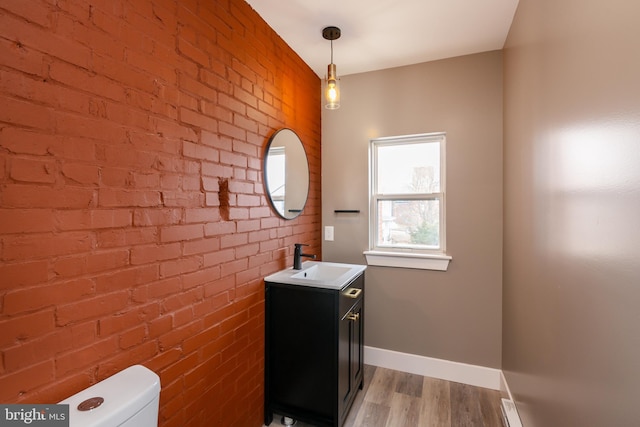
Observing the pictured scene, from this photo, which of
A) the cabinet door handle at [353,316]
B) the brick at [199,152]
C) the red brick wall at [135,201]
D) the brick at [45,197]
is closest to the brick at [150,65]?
the red brick wall at [135,201]

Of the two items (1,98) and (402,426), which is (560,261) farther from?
(1,98)

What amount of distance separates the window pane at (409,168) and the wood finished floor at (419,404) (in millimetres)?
1572

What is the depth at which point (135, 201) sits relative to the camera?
1.11 meters

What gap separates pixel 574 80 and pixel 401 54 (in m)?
1.58

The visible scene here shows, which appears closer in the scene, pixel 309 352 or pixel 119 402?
→ pixel 119 402

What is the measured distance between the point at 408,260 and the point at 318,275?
794mm

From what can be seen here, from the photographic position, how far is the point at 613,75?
0.80 metres

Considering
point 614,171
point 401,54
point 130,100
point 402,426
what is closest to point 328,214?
point 401,54

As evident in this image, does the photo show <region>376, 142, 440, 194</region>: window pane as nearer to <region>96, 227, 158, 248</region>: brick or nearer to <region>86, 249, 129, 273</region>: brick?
<region>96, 227, 158, 248</region>: brick

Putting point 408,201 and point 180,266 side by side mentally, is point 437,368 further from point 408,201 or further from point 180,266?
point 180,266

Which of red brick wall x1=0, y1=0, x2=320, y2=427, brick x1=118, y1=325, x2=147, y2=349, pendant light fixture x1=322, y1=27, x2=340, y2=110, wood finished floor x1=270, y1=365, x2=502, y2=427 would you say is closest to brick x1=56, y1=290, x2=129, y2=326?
red brick wall x1=0, y1=0, x2=320, y2=427

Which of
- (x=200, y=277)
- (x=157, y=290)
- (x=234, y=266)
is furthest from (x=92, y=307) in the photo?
(x=234, y=266)

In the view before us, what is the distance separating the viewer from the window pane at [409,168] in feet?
8.21

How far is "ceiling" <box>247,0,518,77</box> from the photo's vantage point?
5.95 ft
